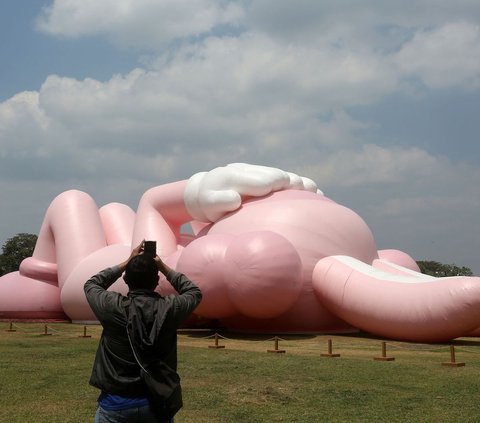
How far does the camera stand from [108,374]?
2986 millimetres

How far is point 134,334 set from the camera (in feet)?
9.73

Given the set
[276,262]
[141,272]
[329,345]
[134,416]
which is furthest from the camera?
[276,262]

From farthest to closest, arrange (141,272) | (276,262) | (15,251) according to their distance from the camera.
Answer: (15,251)
(276,262)
(141,272)

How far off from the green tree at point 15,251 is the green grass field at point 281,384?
3955 cm

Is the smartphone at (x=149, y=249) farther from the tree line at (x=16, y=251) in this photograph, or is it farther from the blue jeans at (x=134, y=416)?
the tree line at (x=16, y=251)

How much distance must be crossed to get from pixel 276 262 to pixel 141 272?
9.84 meters

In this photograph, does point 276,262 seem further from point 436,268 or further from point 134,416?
point 436,268

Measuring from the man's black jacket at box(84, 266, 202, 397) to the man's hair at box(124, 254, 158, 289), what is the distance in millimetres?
38

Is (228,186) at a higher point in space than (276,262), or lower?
higher

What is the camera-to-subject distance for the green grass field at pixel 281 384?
6.08 metres

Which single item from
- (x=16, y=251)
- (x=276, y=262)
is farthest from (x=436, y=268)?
(x=276, y=262)

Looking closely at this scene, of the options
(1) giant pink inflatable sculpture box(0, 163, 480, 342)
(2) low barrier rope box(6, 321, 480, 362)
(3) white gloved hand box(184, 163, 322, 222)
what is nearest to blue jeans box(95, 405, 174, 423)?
(2) low barrier rope box(6, 321, 480, 362)

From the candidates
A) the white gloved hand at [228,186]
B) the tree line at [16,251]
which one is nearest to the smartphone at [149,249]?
the white gloved hand at [228,186]

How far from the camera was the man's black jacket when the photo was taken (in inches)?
116
